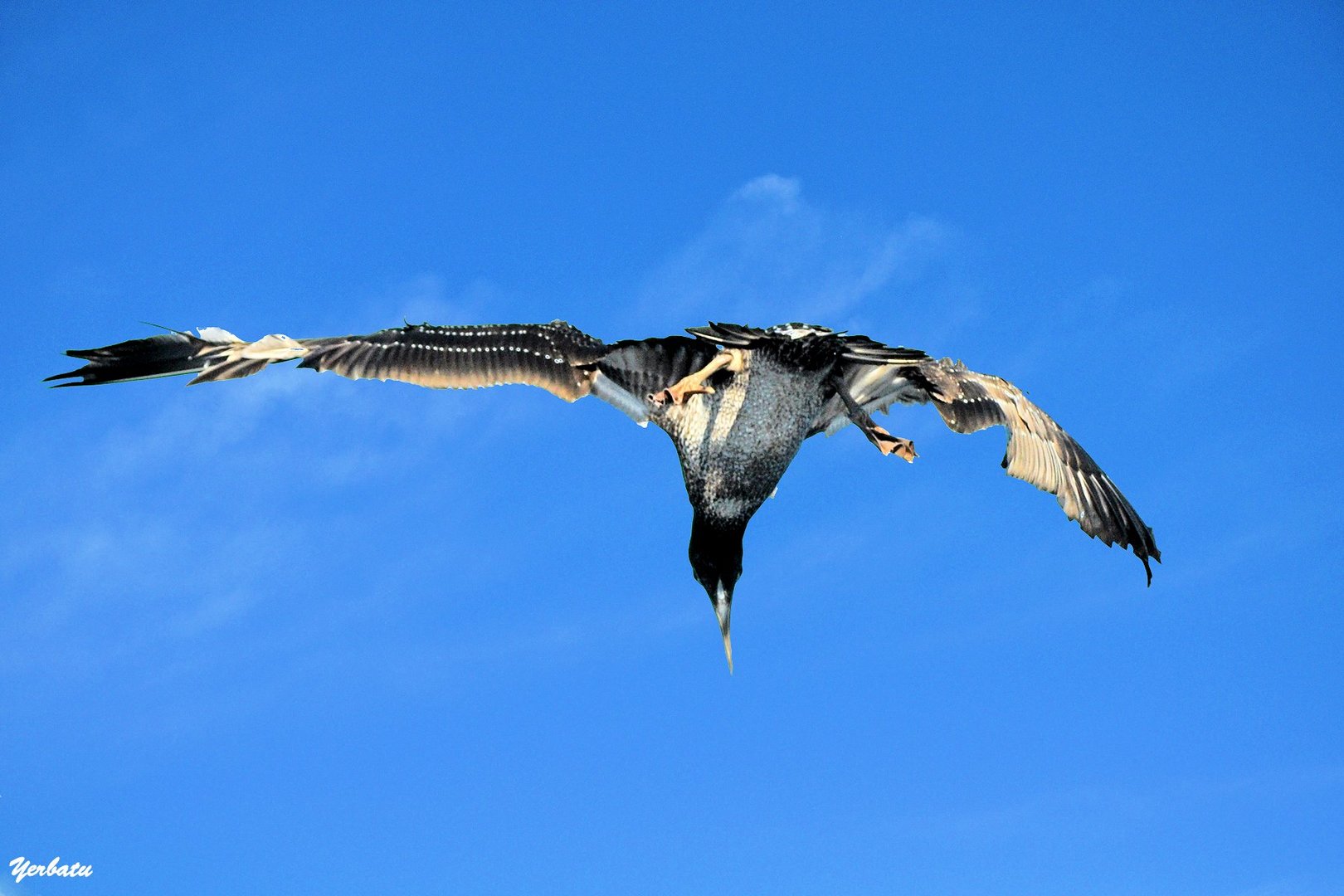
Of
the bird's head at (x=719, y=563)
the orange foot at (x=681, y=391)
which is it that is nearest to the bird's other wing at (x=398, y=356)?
the orange foot at (x=681, y=391)

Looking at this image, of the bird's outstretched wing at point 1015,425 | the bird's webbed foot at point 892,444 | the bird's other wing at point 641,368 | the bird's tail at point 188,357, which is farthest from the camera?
the bird's outstretched wing at point 1015,425

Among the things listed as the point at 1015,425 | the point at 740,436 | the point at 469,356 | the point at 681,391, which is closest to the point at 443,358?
the point at 469,356

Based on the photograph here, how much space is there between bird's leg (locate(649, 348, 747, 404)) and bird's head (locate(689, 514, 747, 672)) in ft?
6.27

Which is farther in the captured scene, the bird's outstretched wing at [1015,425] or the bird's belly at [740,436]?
the bird's outstretched wing at [1015,425]

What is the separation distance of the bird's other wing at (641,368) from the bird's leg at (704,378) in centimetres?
17

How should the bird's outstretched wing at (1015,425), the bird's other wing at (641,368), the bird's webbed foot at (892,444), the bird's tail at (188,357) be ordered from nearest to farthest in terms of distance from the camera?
the bird's webbed foot at (892,444), the bird's tail at (188,357), the bird's other wing at (641,368), the bird's outstretched wing at (1015,425)

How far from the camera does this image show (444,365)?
50.6 ft

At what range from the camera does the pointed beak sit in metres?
16.7

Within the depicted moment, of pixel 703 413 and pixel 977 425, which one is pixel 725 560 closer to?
pixel 703 413

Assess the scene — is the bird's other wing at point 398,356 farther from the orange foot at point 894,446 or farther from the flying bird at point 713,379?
the orange foot at point 894,446

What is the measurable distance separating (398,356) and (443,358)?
0.50 meters

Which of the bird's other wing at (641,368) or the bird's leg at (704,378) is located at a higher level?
the bird's other wing at (641,368)

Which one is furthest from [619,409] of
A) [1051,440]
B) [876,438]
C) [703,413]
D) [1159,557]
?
[1159,557]

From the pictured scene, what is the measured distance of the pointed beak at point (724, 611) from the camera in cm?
1669
